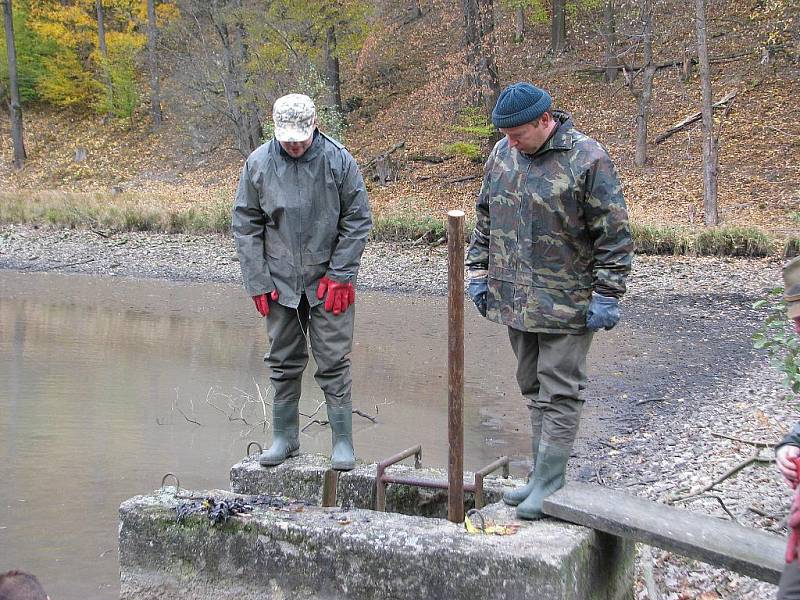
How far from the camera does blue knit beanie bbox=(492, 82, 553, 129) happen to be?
3.78 meters

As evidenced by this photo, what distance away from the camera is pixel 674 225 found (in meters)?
17.0

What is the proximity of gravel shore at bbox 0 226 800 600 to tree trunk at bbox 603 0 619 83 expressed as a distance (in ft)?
29.6

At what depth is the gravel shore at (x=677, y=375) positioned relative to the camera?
Result: 4.86 meters

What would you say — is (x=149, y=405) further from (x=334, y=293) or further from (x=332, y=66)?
(x=332, y=66)

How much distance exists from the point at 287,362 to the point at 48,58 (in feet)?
113

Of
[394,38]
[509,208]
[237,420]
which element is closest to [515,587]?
[509,208]

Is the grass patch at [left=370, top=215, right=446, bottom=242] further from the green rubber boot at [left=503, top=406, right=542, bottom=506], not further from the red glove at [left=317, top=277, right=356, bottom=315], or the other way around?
the green rubber boot at [left=503, top=406, right=542, bottom=506]

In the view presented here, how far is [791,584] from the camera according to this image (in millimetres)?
2691

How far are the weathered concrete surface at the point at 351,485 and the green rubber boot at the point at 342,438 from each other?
0.05 metres

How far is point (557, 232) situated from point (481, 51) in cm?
1910

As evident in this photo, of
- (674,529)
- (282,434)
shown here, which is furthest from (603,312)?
(282,434)

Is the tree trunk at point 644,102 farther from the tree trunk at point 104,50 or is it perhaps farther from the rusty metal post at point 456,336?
the tree trunk at point 104,50

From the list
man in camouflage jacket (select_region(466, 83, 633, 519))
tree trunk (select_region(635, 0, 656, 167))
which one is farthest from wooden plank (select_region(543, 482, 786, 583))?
tree trunk (select_region(635, 0, 656, 167))

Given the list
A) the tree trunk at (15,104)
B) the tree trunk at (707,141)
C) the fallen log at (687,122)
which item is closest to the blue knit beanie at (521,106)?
the tree trunk at (707,141)
